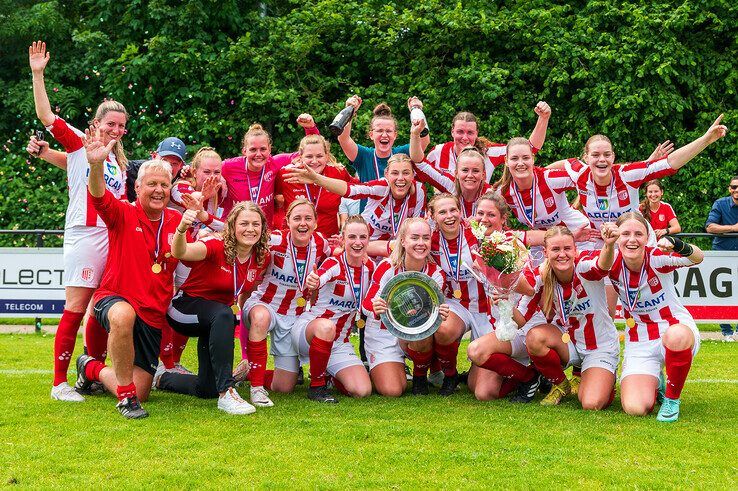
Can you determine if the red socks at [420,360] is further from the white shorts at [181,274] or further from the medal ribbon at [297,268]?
the white shorts at [181,274]

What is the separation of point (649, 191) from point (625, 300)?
4008mm

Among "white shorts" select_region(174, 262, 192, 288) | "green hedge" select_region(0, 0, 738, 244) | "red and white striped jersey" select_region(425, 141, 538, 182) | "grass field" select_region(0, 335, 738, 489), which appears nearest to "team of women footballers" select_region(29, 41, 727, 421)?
"white shorts" select_region(174, 262, 192, 288)

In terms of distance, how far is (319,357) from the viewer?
5.61m

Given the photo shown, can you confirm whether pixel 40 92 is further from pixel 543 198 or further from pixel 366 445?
pixel 543 198

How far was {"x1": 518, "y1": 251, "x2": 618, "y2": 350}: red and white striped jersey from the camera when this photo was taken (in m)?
5.48

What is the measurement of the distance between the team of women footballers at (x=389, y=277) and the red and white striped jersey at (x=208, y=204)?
0.02m

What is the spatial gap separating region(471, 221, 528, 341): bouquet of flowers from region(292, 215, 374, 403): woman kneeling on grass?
0.87 meters

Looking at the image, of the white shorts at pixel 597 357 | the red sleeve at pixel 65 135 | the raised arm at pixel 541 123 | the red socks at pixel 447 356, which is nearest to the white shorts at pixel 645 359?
the white shorts at pixel 597 357

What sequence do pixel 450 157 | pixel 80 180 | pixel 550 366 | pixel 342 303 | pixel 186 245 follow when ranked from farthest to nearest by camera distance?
pixel 450 157 → pixel 342 303 → pixel 80 180 → pixel 550 366 → pixel 186 245

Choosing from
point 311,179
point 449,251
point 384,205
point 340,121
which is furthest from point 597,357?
point 340,121

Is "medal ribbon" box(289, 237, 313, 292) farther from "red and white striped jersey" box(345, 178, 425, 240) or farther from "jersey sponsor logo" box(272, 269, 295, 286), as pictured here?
"red and white striped jersey" box(345, 178, 425, 240)

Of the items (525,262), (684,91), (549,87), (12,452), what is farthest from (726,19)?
(12,452)

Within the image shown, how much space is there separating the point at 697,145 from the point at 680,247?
1178 mm

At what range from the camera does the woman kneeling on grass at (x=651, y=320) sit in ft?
16.4
